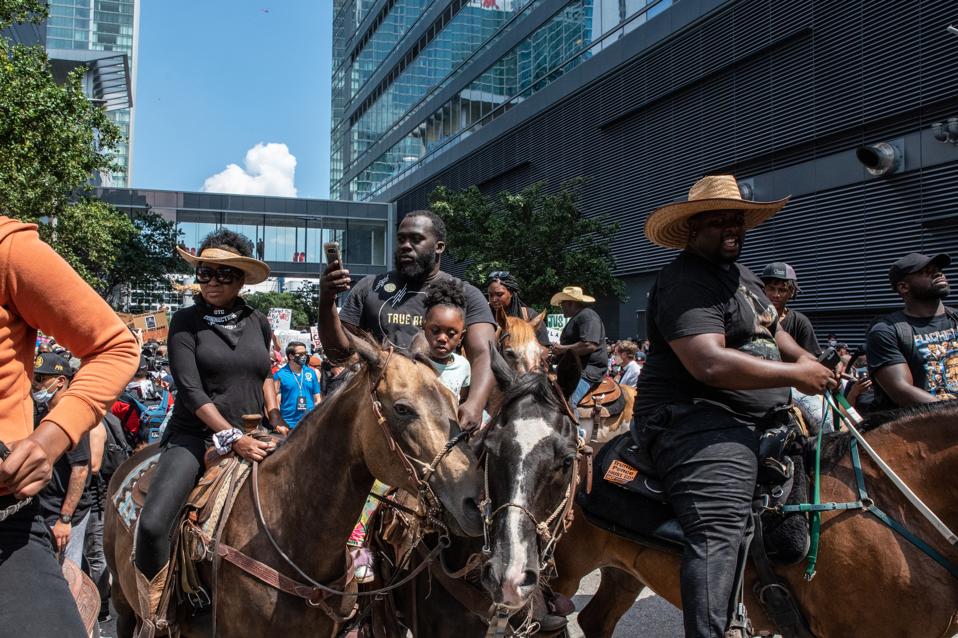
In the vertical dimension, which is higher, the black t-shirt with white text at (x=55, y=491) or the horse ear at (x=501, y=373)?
the horse ear at (x=501, y=373)

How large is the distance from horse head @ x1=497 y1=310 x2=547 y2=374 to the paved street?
7.71ft

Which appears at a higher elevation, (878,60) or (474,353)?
(878,60)

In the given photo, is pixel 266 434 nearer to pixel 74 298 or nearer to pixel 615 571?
pixel 74 298

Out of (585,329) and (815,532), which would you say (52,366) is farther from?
(815,532)

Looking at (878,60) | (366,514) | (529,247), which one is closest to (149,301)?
(529,247)

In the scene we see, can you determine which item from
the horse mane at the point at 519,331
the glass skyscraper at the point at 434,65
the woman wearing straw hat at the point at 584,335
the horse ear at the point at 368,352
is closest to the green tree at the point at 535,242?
the glass skyscraper at the point at 434,65

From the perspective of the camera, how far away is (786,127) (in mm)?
19469

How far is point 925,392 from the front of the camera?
16.3 ft

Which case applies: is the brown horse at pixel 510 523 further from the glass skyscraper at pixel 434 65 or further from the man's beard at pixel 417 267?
the glass skyscraper at pixel 434 65

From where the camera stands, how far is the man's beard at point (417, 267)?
181 inches

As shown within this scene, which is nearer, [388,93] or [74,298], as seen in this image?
[74,298]

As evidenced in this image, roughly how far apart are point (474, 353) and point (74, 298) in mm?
2566

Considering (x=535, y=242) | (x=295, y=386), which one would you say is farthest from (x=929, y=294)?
(x=535, y=242)

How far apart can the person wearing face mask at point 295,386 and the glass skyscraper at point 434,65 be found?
18.0m
